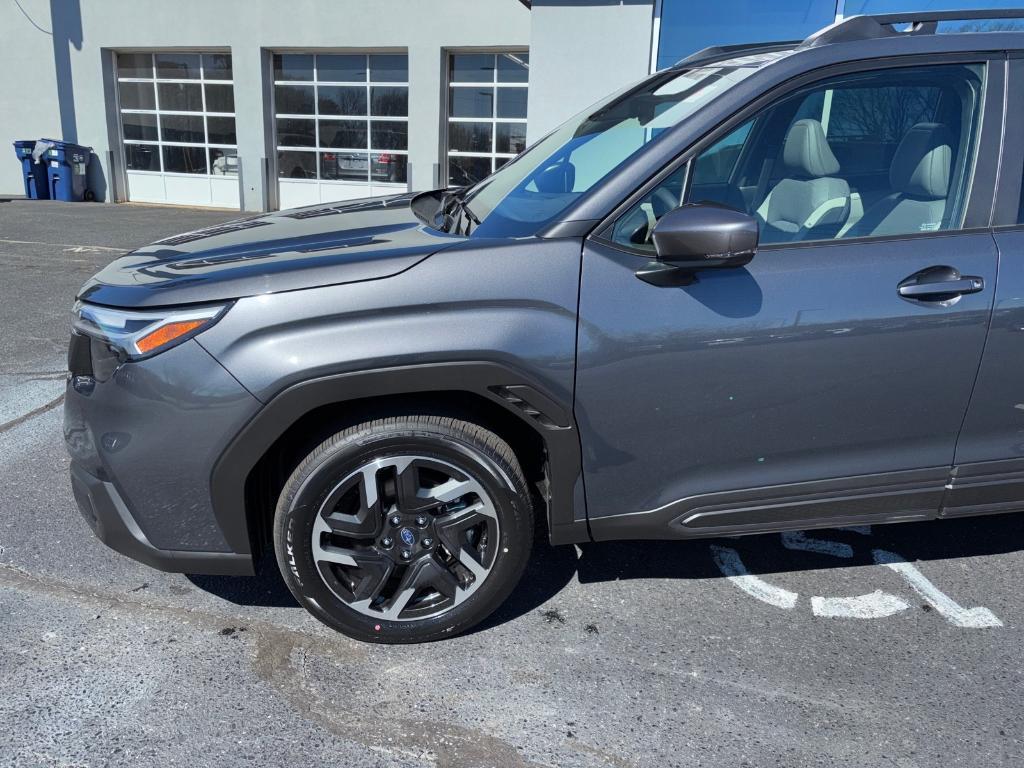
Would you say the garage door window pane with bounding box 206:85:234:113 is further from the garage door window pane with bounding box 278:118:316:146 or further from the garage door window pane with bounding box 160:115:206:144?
the garage door window pane with bounding box 278:118:316:146

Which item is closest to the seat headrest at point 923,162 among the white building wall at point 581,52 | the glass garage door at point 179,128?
the white building wall at point 581,52

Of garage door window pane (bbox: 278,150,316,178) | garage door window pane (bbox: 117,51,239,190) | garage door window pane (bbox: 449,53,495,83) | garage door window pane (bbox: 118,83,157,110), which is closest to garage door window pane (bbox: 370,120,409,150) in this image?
garage door window pane (bbox: 449,53,495,83)

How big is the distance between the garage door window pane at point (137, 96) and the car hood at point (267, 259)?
55.1 feet

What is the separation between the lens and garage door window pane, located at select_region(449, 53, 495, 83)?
1480 centimetres

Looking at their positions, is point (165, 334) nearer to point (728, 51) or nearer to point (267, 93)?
point (728, 51)

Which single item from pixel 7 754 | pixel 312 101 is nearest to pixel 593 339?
pixel 7 754

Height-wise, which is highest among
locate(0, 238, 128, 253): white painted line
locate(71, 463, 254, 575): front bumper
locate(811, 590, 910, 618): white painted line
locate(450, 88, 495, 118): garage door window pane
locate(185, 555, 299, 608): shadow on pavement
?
locate(450, 88, 495, 118): garage door window pane

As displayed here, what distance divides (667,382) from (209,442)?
1.33 m

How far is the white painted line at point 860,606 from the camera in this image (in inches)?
111

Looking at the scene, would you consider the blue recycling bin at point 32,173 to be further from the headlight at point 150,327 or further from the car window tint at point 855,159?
the car window tint at point 855,159

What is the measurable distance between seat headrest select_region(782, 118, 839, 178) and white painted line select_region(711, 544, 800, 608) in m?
1.48

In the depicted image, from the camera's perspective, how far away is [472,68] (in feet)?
49.0

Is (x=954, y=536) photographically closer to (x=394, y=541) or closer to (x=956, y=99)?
(x=956, y=99)

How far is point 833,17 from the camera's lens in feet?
29.9
